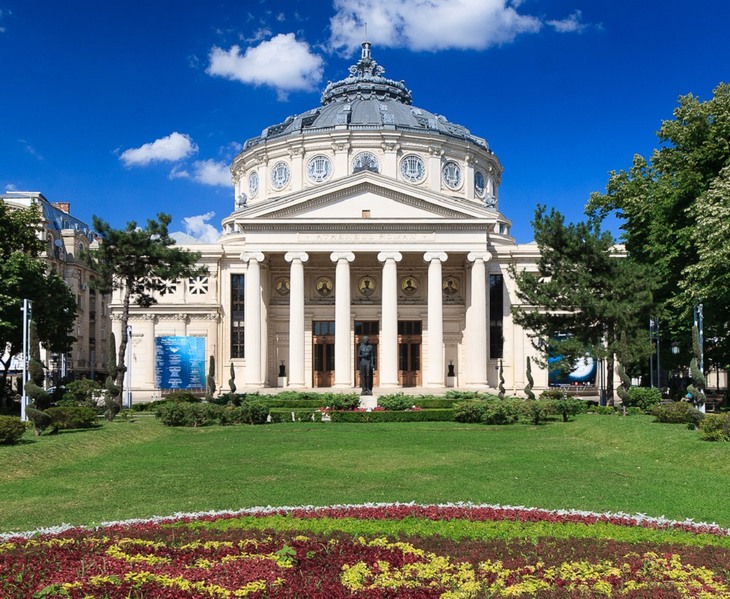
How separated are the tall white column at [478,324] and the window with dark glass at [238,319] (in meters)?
20.0

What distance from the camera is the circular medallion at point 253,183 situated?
3059 inches

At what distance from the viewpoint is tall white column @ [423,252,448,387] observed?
59906mm

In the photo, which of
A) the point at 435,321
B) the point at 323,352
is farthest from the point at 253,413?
the point at 323,352

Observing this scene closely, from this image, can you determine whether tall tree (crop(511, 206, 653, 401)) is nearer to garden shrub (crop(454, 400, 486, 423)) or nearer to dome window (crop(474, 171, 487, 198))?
garden shrub (crop(454, 400, 486, 423))

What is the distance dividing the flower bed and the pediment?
158 feet

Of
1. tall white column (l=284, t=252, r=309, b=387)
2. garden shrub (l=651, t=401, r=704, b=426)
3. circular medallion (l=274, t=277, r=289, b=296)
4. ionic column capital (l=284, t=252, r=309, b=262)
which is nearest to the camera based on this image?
garden shrub (l=651, t=401, r=704, b=426)

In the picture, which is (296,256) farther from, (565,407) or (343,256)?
(565,407)

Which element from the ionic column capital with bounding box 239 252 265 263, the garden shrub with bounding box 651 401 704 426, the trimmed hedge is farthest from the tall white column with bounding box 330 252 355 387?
the garden shrub with bounding box 651 401 704 426

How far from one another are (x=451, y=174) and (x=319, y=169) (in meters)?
12.9

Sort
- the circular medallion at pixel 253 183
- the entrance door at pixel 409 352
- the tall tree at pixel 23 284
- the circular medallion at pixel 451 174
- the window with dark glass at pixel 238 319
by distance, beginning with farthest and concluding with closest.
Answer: the circular medallion at pixel 253 183, the circular medallion at pixel 451 174, the window with dark glass at pixel 238 319, the entrance door at pixel 409 352, the tall tree at pixel 23 284

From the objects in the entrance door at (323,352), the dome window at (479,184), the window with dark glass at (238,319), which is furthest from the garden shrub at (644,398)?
the dome window at (479,184)

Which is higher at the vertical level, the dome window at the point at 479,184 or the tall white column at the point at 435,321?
the dome window at the point at 479,184

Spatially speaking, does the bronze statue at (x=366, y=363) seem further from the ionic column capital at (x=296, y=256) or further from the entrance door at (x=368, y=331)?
the entrance door at (x=368, y=331)

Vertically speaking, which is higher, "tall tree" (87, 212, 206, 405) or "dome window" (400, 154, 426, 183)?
"dome window" (400, 154, 426, 183)
